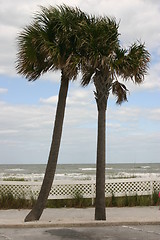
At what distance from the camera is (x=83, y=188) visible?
15047 mm

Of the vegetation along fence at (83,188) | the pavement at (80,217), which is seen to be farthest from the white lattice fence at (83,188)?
the pavement at (80,217)

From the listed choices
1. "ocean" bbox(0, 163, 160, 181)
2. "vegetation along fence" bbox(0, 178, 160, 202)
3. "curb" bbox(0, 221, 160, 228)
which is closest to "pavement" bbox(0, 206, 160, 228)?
"curb" bbox(0, 221, 160, 228)

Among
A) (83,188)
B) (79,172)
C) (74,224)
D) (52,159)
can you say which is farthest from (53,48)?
(79,172)

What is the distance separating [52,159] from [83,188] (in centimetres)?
427

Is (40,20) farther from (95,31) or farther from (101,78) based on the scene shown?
(101,78)

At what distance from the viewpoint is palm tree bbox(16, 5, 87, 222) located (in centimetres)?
1094

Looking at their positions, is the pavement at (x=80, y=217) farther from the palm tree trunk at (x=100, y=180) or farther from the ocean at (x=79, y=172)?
the ocean at (x=79, y=172)

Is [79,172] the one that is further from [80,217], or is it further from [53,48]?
[53,48]

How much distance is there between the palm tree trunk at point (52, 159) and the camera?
11.1 m

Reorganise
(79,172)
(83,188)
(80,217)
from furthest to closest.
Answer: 1. (79,172)
2. (83,188)
3. (80,217)

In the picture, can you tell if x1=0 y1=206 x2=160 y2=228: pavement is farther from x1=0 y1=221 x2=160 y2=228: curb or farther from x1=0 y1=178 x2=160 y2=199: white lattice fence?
x1=0 y1=178 x2=160 y2=199: white lattice fence

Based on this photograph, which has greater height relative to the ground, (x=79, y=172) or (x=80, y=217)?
(x=79, y=172)

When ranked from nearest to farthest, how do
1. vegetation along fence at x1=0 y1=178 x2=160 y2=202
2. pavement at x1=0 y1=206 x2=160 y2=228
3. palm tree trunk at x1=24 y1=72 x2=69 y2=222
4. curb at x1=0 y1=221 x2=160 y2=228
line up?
curb at x1=0 y1=221 x2=160 y2=228, pavement at x1=0 y1=206 x2=160 y2=228, palm tree trunk at x1=24 y1=72 x2=69 y2=222, vegetation along fence at x1=0 y1=178 x2=160 y2=202

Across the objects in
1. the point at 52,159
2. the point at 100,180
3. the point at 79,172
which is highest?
the point at 79,172
